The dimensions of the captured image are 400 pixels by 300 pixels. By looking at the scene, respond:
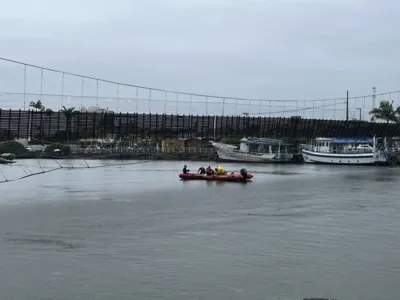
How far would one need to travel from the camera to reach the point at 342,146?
273ft

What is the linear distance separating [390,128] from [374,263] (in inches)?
3480

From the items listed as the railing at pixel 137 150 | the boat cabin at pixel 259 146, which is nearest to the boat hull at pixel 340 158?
the boat cabin at pixel 259 146

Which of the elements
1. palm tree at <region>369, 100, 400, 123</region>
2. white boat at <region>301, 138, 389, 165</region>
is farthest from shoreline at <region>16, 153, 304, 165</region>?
palm tree at <region>369, 100, 400, 123</region>

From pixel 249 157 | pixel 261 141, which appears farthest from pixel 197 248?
pixel 261 141

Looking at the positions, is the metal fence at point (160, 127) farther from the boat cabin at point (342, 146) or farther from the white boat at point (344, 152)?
the boat cabin at point (342, 146)

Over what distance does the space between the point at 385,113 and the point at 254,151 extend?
27.4 metres

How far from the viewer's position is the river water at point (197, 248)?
11938 mm

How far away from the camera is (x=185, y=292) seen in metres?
11.7

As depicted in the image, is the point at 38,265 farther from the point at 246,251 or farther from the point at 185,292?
the point at 246,251

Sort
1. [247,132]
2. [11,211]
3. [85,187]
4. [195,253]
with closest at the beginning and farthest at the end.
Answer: [195,253], [11,211], [85,187], [247,132]

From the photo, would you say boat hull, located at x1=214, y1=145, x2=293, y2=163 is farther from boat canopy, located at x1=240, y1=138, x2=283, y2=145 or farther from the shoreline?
boat canopy, located at x1=240, y1=138, x2=283, y2=145

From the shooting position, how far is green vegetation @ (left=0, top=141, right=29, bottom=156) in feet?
245

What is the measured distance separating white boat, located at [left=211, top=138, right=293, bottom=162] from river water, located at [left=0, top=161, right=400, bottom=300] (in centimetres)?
5421

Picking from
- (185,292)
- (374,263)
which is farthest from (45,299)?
(374,263)
